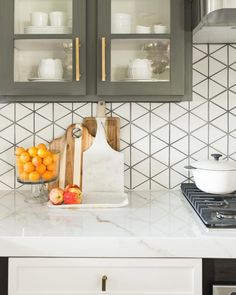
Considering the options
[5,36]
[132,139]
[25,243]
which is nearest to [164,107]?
[132,139]

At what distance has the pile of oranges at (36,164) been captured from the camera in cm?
193

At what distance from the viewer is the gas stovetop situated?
1502 mm

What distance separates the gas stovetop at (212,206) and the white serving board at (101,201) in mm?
291

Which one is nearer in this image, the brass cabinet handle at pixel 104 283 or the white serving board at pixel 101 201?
the brass cabinet handle at pixel 104 283

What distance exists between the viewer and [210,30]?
185cm

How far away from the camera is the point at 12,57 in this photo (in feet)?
6.22

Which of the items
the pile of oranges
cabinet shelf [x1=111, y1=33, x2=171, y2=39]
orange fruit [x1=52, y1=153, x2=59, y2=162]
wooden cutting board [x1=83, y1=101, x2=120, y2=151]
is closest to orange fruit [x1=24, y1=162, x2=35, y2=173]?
the pile of oranges

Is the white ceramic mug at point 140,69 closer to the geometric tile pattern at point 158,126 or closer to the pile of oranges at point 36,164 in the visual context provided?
the geometric tile pattern at point 158,126

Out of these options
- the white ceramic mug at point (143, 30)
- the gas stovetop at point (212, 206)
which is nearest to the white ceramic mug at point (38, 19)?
the white ceramic mug at point (143, 30)

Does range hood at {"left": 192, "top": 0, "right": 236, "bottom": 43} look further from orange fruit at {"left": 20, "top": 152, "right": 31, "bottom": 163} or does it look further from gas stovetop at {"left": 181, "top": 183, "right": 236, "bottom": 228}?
orange fruit at {"left": 20, "top": 152, "right": 31, "bottom": 163}

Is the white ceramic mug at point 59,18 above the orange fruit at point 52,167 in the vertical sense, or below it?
above

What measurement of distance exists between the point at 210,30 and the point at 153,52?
0.26 metres

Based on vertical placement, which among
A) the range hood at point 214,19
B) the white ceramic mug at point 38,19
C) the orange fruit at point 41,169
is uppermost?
the white ceramic mug at point 38,19

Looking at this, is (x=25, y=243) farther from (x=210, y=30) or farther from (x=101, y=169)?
(x=210, y=30)
